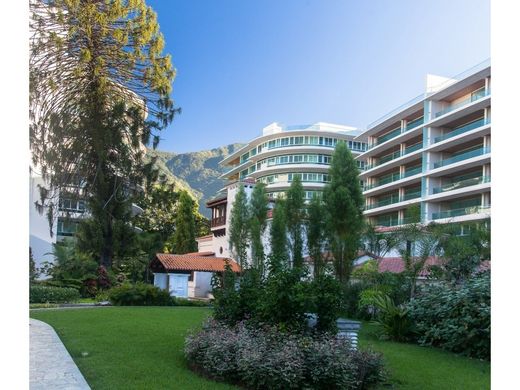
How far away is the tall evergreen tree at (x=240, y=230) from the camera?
2145 centimetres

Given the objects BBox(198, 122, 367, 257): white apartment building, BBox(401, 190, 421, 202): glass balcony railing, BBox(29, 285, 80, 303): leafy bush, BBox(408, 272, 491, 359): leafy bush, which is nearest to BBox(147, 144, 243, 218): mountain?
BBox(29, 285, 80, 303): leafy bush

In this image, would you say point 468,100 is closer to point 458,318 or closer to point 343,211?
point 343,211

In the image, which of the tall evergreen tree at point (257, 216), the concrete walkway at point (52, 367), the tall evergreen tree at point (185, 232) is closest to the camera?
the concrete walkway at point (52, 367)

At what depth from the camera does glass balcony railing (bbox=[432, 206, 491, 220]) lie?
2958 centimetres

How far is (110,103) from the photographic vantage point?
975 centimetres

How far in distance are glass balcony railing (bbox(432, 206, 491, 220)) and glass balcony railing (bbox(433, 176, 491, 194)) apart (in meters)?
1.49

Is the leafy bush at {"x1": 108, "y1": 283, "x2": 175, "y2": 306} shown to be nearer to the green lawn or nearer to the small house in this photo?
the small house

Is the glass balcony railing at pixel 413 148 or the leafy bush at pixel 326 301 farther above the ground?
the glass balcony railing at pixel 413 148

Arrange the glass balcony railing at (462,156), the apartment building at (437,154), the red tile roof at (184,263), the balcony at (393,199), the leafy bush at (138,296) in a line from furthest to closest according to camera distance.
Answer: the balcony at (393,199), the apartment building at (437,154), the glass balcony railing at (462,156), the red tile roof at (184,263), the leafy bush at (138,296)

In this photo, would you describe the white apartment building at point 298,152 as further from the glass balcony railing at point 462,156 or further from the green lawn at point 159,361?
the green lawn at point 159,361

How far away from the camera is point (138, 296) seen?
55.8 ft

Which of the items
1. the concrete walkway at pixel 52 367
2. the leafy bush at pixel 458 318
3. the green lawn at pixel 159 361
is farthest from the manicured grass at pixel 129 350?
the leafy bush at pixel 458 318

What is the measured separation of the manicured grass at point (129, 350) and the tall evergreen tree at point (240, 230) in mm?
9537
